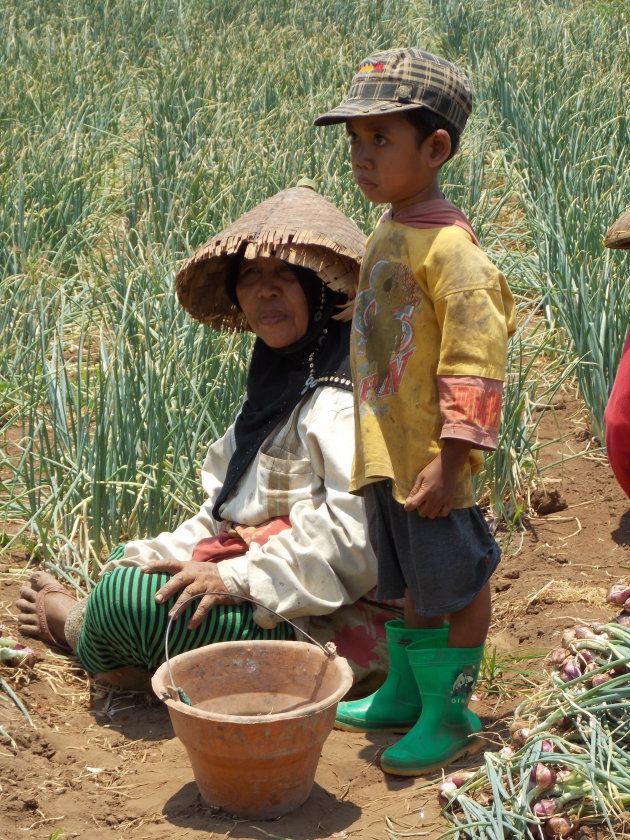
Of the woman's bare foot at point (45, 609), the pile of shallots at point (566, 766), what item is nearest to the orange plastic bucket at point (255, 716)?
the pile of shallots at point (566, 766)

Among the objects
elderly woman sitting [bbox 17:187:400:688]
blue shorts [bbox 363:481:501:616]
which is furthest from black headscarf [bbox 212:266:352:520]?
blue shorts [bbox 363:481:501:616]

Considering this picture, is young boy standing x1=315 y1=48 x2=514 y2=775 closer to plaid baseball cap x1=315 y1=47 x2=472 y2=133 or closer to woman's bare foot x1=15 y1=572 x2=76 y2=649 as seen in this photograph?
plaid baseball cap x1=315 y1=47 x2=472 y2=133

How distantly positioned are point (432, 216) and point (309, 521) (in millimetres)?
632

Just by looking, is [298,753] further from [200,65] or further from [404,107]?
[200,65]

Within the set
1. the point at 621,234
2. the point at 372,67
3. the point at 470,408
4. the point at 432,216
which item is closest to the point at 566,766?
the point at 470,408

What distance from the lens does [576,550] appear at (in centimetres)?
296

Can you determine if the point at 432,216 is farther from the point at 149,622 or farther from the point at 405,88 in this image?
the point at 149,622

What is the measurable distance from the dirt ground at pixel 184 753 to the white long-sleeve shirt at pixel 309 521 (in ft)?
1.00

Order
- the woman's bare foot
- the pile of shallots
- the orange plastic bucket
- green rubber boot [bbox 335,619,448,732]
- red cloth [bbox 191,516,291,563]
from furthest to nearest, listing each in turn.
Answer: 1. the woman's bare foot
2. red cloth [bbox 191,516,291,563]
3. green rubber boot [bbox 335,619,448,732]
4. the orange plastic bucket
5. the pile of shallots

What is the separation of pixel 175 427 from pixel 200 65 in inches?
174

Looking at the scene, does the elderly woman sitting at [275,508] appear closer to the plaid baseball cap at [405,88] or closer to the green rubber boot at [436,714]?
the green rubber boot at [436,714]

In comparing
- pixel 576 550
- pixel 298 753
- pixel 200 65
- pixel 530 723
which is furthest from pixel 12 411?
pixel 200 65

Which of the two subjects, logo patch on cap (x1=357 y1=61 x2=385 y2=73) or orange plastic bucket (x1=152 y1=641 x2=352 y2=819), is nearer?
orange plastic bucket (x1=152 y1=641 x2=352 y2=819)

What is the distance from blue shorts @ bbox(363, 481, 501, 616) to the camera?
1.92 metres
